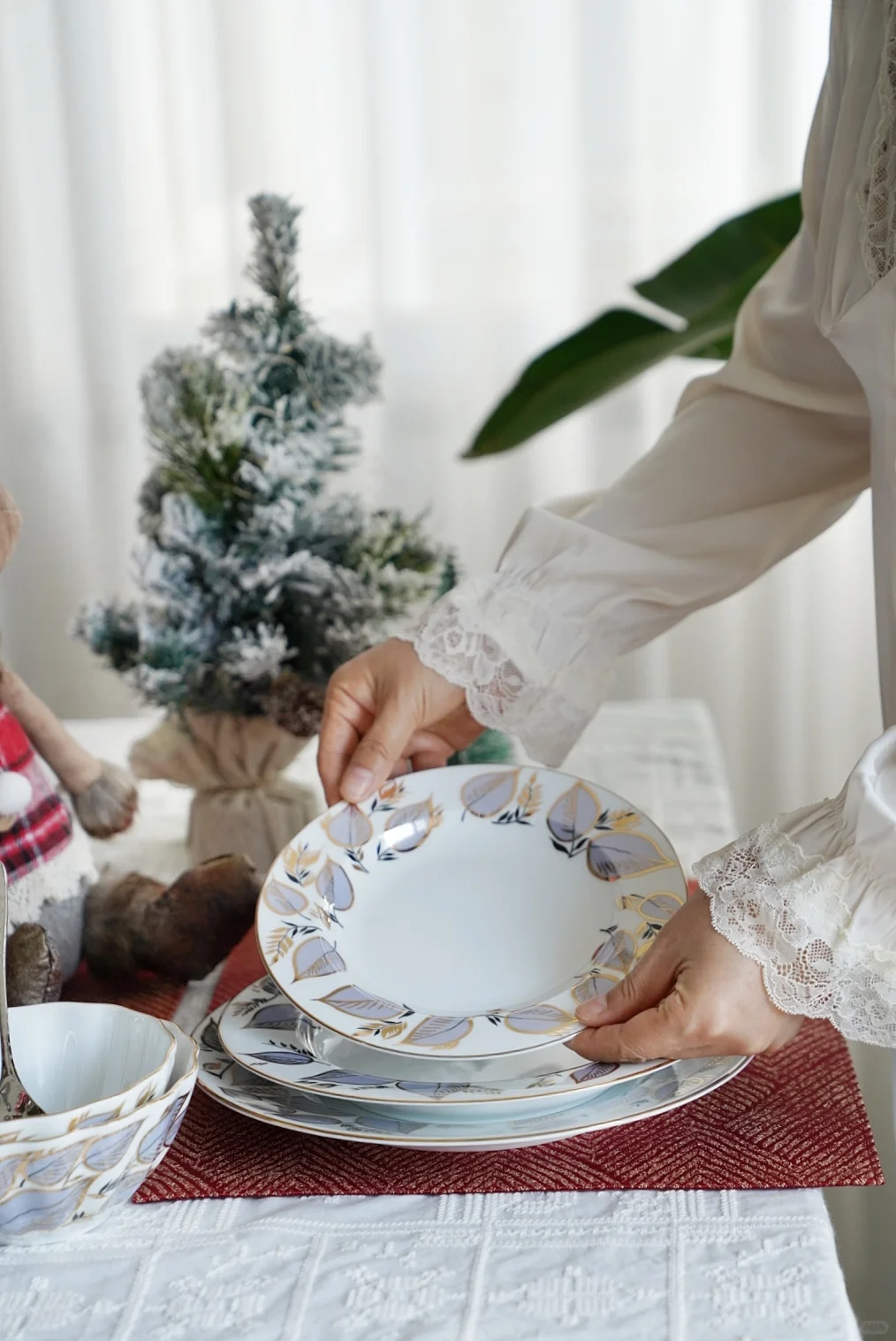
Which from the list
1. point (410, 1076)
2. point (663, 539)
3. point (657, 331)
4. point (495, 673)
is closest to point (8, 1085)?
point (410, 1076)

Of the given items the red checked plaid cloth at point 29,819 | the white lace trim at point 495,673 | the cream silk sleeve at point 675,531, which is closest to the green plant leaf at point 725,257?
the cream silk sleeve at point 675,531

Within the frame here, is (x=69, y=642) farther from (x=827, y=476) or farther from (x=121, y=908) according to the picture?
(x=827, y=476)

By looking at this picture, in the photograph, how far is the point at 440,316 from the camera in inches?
68.6

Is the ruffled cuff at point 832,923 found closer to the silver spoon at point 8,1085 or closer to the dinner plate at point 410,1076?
the dinner plate at point 410,1076

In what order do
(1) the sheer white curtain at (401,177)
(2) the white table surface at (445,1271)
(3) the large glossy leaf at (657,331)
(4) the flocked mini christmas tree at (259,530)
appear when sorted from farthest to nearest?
(1) the sheer white curtain at (401,177) < (3) the large glossy leaf at (657,331) < (4) the flocked mini christmas tree at (259,530) < (2) the white table surface at (445,1271)

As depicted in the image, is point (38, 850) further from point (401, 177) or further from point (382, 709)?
point (401, 177)

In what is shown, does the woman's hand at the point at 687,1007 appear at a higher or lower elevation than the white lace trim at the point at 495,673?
lower

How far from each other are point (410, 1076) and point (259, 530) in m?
0.44

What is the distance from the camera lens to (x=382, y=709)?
2.50 ft

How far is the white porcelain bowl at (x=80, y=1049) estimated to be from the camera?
52cm

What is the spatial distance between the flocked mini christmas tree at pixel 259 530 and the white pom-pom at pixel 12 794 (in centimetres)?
23

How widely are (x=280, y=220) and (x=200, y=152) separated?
891 mm

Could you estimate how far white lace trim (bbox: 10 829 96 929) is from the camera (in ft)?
2.13

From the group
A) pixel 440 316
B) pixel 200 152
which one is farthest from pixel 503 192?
pixel 200 152
